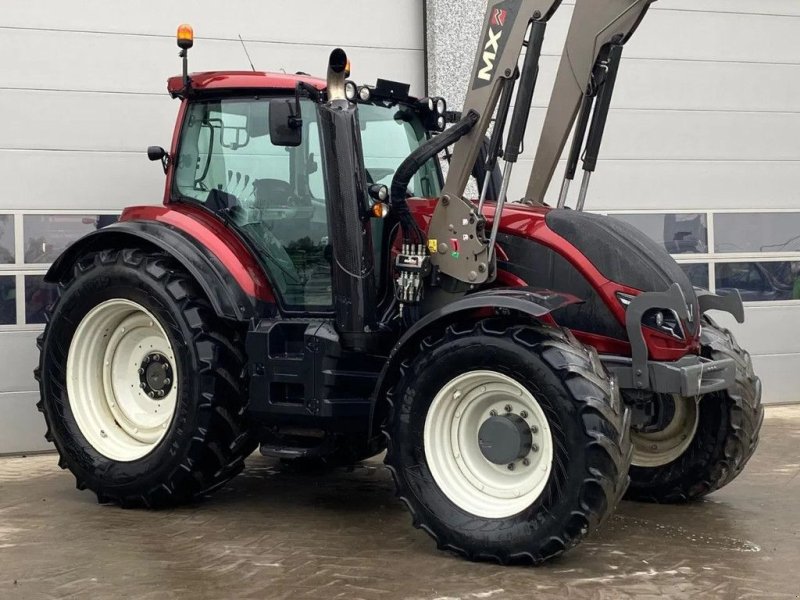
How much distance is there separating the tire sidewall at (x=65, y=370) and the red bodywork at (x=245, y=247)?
36cm

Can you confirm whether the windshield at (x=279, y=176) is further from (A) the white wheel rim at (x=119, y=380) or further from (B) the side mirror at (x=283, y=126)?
(A) the white wheel rim at (x=119, y=380)

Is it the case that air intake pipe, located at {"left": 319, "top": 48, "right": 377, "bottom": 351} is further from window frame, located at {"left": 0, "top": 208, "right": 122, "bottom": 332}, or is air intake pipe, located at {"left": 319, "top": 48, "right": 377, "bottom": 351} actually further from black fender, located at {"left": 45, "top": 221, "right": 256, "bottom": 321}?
window frame, located at {"left": 0, "top": 208, "right": 122, "bottom": 332}

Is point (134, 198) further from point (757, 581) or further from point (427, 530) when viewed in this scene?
point (757, 581)

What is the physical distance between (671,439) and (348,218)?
2.19 metres

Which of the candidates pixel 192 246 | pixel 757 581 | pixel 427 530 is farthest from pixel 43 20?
pixel 757 581

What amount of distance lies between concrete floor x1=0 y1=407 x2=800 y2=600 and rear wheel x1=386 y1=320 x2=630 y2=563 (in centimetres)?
18

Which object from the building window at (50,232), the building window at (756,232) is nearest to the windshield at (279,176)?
the building window at (50,232)

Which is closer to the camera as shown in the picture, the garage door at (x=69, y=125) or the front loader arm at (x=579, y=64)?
the front loader arm at (x=579, y=64)

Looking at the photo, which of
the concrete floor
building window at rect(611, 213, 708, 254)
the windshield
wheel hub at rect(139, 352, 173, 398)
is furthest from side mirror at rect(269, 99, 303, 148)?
building window at rect(611, 213, 708, 254)

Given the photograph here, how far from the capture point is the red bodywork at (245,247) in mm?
5762

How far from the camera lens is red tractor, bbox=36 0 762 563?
5.46m

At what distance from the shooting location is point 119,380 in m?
6.91

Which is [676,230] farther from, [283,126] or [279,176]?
[283,126]

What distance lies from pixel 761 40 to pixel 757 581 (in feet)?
21.2
